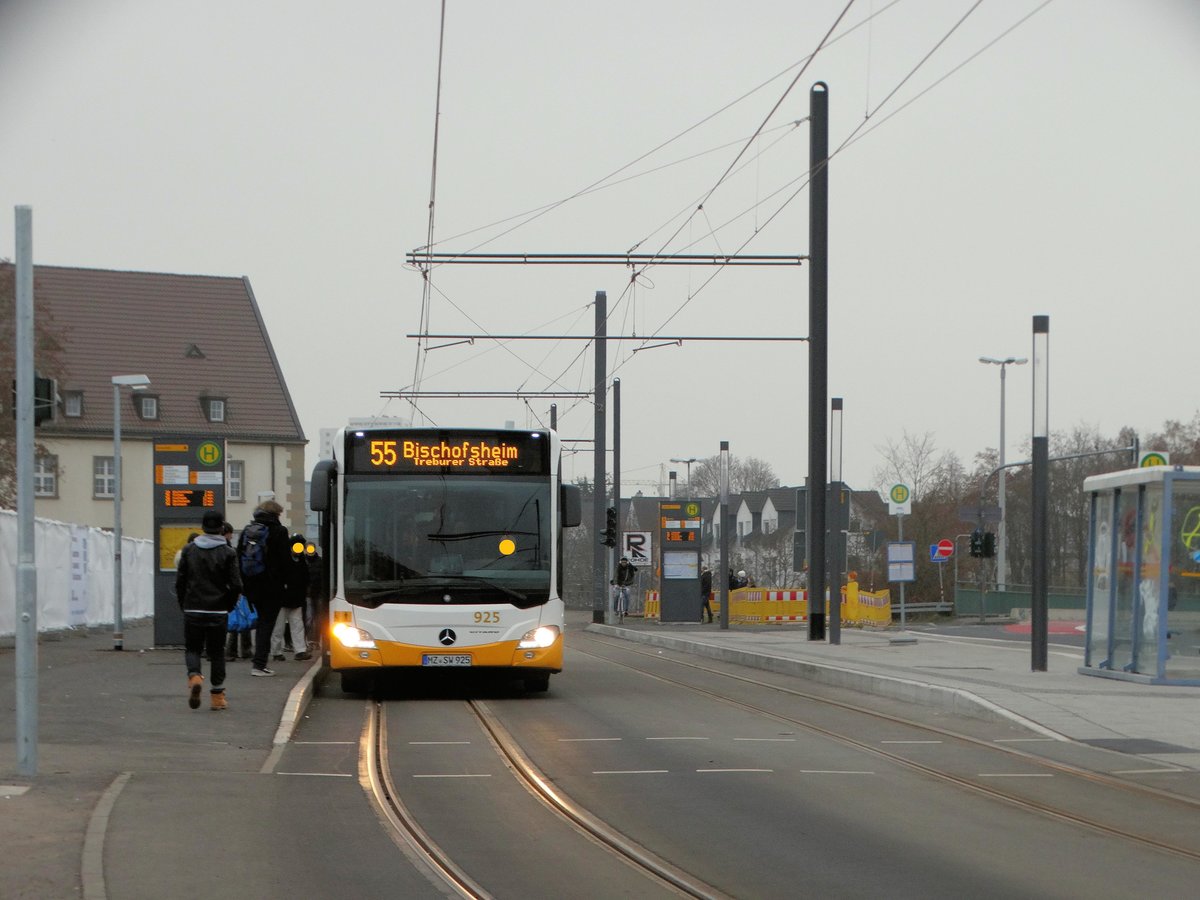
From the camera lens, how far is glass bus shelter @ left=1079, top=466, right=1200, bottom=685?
18.2 metres

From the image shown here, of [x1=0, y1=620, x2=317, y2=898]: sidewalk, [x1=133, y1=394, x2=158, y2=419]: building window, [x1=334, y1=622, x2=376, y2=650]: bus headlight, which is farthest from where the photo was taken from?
[x1=133, y1=394, x2=158, y2=419]: building window

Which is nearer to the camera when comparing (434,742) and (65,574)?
(434,742)

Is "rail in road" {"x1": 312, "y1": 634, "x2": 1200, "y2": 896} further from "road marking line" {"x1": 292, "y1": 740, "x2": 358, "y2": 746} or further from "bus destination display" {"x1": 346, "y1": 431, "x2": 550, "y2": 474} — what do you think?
"bus destination display" {"x1": 346, "y1": 431, "x2": 550, "y2": 474}

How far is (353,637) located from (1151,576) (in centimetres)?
886

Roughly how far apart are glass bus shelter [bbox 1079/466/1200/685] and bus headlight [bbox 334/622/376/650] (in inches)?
328

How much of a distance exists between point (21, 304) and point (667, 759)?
539 centimetres

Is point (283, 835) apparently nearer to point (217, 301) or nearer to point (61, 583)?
point (61, 583)

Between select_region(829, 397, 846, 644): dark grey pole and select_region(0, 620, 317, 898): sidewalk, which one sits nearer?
select_region(0, 620, 317, 898): sidewalk

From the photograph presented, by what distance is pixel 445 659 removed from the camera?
654 inches

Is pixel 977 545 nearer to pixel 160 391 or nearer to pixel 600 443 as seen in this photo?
pixel 600 443

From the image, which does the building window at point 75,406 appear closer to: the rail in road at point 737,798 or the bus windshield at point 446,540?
the bus windshield at point 446,540

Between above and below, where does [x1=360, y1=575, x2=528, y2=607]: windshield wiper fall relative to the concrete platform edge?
above

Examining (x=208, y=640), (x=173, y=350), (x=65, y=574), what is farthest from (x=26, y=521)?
(x=173, y=350)

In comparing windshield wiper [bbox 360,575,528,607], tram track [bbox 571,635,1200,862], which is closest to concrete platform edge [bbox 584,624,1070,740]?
tram track [bbox 571,635,1200,862]
